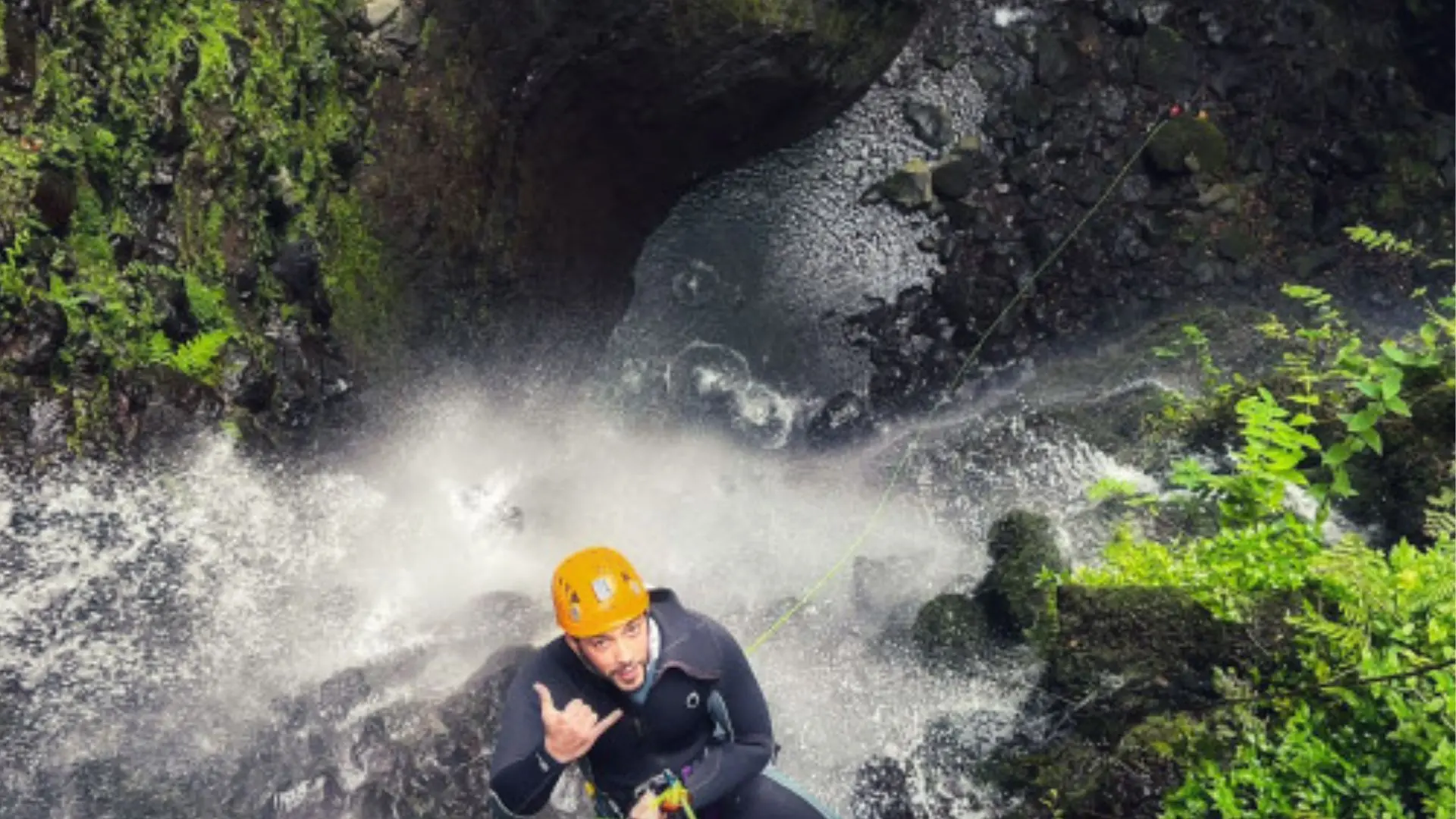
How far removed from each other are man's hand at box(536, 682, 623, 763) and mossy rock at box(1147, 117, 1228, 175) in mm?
9191

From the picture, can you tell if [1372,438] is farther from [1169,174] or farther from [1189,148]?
[1189,148]

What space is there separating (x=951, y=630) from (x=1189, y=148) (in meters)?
6.11

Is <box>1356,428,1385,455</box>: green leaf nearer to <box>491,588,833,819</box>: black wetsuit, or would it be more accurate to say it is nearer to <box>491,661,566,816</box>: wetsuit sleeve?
<box>491,588,833,819</box>: black wetsuit

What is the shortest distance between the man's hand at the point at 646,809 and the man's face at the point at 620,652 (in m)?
0.39

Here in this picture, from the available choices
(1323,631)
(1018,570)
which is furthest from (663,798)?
(1018,570)

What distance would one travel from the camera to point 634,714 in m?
4.50

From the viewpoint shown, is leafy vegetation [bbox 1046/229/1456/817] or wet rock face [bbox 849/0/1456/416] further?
wet rock face [bbox 849/0/1456/416]

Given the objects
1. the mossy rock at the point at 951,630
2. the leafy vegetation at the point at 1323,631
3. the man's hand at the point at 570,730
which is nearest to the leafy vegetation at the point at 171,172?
the man's hand at the point at 570,730

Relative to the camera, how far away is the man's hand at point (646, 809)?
4285 mm

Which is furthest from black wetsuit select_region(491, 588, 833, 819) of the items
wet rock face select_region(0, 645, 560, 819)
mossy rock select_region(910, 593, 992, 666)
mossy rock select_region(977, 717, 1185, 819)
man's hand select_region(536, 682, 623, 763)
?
mossy rock select_region(910, 593, 992, 666)

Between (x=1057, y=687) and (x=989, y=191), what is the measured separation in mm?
5600

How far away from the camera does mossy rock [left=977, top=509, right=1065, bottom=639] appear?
759 centimetres

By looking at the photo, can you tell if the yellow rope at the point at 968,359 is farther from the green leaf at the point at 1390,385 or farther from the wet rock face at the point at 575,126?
the green leaf at the point at 1390,385

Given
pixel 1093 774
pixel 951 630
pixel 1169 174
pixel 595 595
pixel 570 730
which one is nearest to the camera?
pixel 570 730
